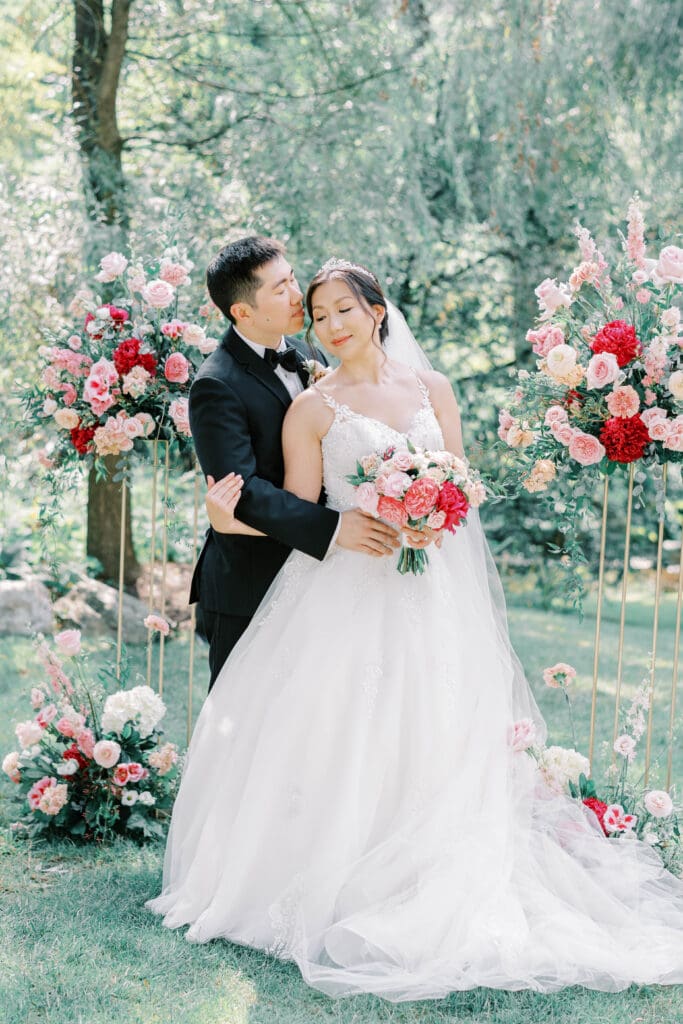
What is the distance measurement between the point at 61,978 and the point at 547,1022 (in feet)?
4.30

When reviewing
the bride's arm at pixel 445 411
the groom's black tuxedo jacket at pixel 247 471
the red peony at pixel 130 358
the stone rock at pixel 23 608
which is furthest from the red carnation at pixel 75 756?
the stone rock at pixel 23 608

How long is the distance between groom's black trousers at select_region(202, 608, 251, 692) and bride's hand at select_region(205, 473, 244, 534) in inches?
16.5

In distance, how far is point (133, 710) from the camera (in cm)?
419

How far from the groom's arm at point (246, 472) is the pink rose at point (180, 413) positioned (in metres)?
0.56

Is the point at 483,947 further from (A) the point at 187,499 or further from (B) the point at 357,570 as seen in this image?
(A) the point at 187,499

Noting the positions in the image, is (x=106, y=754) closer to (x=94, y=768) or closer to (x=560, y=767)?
(x=94, y=768)

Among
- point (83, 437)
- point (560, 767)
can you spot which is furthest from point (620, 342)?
point (83, 437)

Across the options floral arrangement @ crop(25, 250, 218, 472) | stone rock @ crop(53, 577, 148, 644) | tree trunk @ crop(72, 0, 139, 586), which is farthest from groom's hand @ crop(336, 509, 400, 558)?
stone rock @ crop(53, 577, 148, 644)

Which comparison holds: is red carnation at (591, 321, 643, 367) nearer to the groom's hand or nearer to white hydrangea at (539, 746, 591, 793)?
the groom's hand

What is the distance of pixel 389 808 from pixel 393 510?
3.02 ft

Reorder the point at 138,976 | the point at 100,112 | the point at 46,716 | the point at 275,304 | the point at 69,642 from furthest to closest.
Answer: the point at 100,112 < the point at 46,716 < the point at 69,642 < the point at 275,304 < the point at 138,976

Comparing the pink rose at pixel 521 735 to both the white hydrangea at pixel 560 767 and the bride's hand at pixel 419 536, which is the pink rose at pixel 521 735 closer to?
the white hydrangea at pixel 560 767

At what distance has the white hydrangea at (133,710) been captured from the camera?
4184mm

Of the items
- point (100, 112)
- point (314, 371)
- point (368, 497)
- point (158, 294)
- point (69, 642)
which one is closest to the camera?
point (368, 497)
